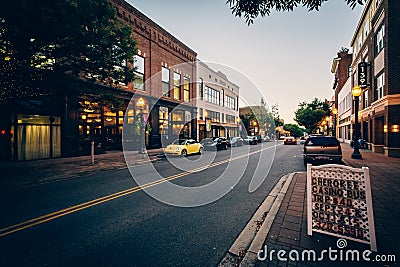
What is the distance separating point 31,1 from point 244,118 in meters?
59.9

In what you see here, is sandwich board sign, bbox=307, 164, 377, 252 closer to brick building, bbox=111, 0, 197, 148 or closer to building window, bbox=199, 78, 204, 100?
brick building, bbox=111, 0, 197, 148

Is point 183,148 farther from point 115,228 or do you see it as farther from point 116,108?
point 115,228

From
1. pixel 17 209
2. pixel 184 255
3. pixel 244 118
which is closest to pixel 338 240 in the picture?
pixel 184 255

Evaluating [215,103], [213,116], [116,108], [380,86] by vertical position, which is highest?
[215,103]

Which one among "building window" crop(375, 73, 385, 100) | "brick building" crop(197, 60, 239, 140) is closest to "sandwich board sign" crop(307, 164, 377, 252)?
"building window" crop(375, 73, 385, 100)

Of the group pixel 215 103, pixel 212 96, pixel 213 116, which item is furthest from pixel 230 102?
pixel 213 116

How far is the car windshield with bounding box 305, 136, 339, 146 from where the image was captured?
451 inches

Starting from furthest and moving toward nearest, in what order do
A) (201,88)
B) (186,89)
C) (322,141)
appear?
(201,88)
(186,89)
(322,141)

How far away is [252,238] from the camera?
11.6 ft

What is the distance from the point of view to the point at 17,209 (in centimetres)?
514

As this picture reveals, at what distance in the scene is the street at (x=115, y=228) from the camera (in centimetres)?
310

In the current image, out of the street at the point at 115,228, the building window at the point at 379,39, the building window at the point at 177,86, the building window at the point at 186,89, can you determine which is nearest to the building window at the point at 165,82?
the building window at the point at 177,86

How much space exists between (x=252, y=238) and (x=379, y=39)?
74.4 ft

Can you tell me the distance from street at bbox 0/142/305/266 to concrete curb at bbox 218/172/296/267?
0.50ft
